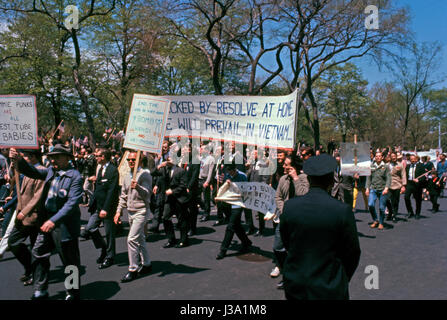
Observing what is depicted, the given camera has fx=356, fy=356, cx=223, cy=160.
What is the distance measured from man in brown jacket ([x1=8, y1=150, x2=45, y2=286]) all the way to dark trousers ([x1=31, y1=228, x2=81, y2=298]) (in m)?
0.42

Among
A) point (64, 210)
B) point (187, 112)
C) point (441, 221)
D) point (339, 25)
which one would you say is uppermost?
point (339, 25)

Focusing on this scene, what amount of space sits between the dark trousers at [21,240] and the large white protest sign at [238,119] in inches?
105

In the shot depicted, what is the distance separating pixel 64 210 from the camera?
14.0 feet

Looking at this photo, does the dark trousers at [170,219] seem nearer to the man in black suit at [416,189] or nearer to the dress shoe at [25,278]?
the dress shoe at [25,278]

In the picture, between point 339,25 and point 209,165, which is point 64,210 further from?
point 339,25

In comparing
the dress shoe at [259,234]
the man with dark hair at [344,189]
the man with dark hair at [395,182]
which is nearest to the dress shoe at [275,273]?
the dress shoe at [259,234]

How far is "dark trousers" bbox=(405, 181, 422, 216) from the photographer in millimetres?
10586

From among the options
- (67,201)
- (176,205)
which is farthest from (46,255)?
(176,205)

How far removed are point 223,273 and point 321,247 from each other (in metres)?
3.30

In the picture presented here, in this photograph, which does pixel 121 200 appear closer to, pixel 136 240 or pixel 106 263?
pixel 106 263

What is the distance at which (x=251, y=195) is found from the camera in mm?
6203

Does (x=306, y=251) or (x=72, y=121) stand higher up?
(x=72, y=121)
